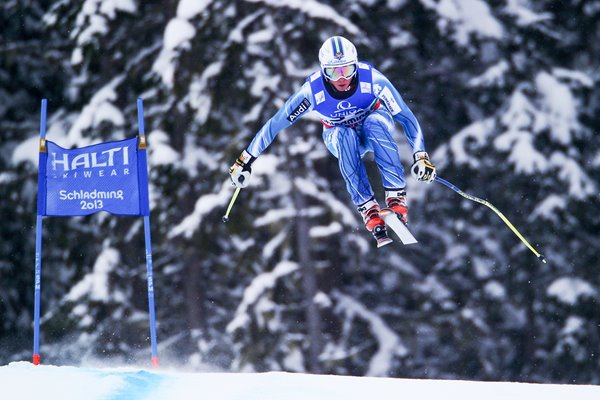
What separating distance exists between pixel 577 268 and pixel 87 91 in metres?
8.66

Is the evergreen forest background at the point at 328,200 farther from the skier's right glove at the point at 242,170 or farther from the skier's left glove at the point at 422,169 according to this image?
the skier's left glove at the point at 422,169

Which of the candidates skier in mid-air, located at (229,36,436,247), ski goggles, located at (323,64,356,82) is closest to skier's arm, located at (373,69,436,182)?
skier in mid-air, located at (229,36,436,247)

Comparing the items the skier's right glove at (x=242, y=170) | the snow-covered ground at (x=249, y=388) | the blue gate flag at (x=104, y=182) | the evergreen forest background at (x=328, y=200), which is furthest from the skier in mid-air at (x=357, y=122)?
the evergreen forest background at (x=328, y=200)

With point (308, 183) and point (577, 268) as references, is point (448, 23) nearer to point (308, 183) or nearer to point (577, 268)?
point (308, 183)

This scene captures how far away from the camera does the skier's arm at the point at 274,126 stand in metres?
7.13

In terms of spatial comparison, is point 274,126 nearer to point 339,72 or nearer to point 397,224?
point 339,72

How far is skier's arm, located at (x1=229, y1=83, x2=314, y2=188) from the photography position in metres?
7.13

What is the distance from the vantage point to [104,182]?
9328mm

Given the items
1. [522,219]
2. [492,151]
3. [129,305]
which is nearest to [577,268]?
[522,219]

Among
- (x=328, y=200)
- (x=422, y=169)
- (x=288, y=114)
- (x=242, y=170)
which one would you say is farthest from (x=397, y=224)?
(x=328, y=200)

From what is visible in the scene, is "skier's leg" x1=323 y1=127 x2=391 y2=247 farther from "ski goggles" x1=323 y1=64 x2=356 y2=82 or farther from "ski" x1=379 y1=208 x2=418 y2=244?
"ski goggles" x1=323 y1=64 x2=356 y2=82

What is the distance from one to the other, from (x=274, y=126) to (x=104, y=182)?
2.61 m

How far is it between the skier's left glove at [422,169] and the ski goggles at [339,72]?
2.59 feet

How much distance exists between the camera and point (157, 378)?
7906 mm
